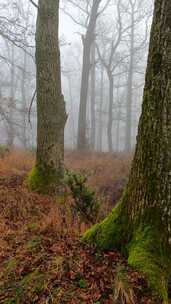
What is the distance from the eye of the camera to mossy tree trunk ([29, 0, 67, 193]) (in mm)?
6309

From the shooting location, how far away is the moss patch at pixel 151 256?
2828mm

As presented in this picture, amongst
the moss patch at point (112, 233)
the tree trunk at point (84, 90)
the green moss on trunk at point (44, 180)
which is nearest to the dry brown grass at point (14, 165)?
the green moss on trunk at point (44, 180)

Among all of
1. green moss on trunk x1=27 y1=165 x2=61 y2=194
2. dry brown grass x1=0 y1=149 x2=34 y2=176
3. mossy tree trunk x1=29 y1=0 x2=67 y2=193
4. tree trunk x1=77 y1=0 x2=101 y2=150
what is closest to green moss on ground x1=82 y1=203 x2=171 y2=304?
green moss on trunk x1=27 y1=165 x2=61 y2=194

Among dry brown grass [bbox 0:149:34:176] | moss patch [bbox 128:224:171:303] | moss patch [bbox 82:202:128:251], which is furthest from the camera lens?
dry brown grass [bbox 0:149:34:176]

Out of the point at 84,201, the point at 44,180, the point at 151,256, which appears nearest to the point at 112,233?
the point at 151,256

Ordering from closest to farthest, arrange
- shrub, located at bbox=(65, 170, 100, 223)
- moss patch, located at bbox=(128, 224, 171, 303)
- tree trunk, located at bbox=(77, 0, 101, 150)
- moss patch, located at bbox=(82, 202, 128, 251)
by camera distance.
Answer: moss patch, located at bbox=(128, 224, 171, 303), moss patch, located at bbox=(82, 202, 128, 251), shrub, located at bbox=(65, 170, 100, 223), tree trunk, located at bbox=(77, 0, 101, 150)

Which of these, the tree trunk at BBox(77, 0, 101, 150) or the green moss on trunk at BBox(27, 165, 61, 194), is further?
the tree trunk at BBox(77, 0, 101, 150)

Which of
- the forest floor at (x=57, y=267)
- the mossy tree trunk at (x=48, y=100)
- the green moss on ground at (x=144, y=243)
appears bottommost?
the forest floor at (x=57, y=267)

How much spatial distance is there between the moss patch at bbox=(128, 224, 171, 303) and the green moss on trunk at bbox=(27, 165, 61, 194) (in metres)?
3.36

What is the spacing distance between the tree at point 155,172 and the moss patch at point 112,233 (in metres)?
0.11

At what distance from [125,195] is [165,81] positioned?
54.9 inches

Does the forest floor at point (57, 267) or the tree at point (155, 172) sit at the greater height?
the tree at point (155, 172)

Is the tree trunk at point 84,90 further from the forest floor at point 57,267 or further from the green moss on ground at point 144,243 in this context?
the green moss on ground at point 144,243

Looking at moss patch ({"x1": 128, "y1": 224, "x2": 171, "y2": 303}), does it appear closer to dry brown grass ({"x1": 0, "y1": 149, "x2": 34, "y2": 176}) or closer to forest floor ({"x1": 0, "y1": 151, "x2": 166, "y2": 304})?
forest floor ({"x1": 0, "y1": 151, "x2": 166, "y2": 304})
